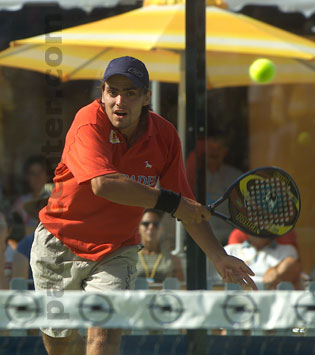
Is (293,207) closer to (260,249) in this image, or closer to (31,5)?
(260,249)

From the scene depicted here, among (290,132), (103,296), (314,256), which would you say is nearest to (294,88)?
(290,132)

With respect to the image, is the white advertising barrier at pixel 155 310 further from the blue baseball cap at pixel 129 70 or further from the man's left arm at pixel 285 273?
the man's left arm at pixel 285 273

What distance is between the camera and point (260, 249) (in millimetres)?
5336

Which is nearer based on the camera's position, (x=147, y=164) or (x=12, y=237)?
(x=147, y=164)

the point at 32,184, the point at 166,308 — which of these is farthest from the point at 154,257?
the point at 166,308

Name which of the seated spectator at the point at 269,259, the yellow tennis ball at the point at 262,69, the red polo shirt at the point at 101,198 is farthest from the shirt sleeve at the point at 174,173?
the yellow tennis ball at the point at 262,69

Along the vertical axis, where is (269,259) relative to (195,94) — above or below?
below

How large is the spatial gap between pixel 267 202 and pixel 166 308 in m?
1.11

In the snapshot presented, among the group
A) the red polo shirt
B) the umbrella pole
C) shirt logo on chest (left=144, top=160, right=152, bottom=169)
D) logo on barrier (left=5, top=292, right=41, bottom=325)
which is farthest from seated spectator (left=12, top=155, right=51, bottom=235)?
logo on barrier (left=5, top=292, right=41, bottom=325)

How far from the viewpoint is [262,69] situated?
607cm

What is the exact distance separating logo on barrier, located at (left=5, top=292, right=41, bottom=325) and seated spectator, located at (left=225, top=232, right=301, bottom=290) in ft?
9.46

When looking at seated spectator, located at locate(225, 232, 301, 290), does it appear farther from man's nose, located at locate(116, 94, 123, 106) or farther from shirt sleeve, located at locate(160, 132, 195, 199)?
man's nose, located at locate(116, 94, 123, 106)

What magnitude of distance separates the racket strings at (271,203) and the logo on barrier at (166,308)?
101 centimetres

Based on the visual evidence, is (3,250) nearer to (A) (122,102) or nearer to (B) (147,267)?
(B) (147,267)
